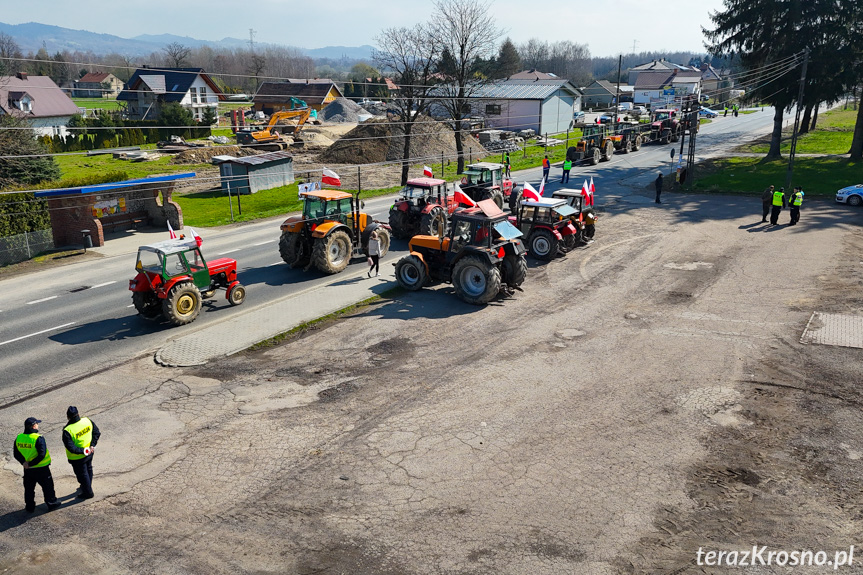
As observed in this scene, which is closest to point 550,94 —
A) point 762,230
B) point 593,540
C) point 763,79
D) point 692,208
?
point 763,79

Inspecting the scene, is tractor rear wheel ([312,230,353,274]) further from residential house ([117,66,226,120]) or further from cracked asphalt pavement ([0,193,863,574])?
residential house ([117,66,226,120])

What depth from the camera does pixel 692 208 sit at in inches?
1145

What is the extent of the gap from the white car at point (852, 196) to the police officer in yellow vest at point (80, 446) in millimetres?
31667

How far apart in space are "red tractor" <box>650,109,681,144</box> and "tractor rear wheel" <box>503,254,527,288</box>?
40981 mm

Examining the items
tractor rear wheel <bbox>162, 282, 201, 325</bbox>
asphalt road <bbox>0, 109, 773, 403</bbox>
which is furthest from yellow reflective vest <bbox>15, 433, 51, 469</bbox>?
tractor rear wheel <bbox>162, 282, 201, 325</bbox>

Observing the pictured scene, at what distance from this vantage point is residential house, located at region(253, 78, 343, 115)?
90562 millimetres

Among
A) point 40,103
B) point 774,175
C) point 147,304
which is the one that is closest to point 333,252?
point 147,304

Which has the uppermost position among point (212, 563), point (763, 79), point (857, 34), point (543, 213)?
point (857, 34)

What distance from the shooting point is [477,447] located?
990cm

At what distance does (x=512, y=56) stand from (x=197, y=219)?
83421 millimetres

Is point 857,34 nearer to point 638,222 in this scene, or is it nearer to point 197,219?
point 638,222

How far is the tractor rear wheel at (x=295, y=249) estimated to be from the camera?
19.8m

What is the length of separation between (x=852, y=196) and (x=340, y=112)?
208ft

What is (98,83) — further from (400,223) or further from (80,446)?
(80,446)
